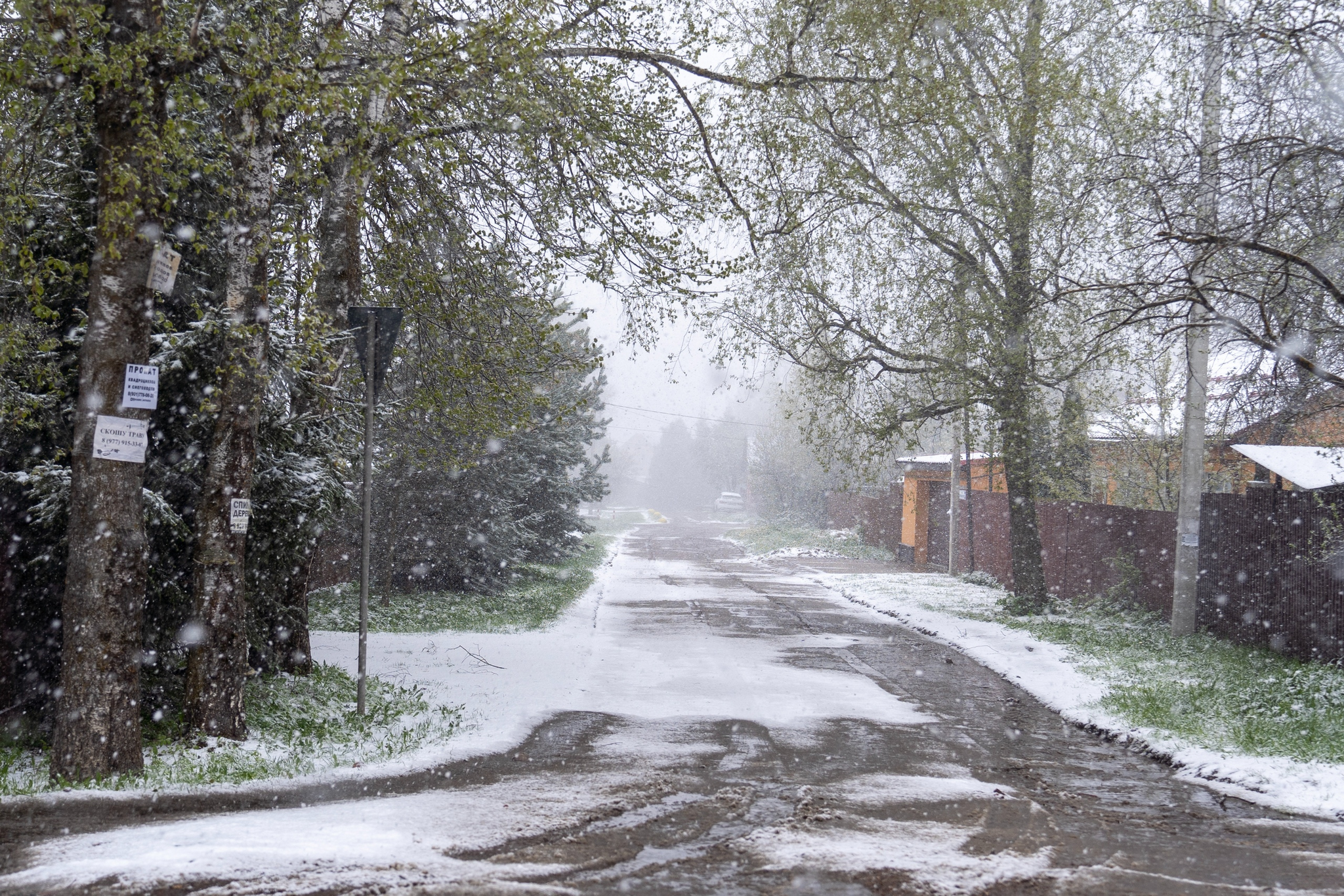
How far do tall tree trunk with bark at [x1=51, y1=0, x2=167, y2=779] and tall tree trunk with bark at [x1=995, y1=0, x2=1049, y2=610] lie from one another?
11854 millimetres

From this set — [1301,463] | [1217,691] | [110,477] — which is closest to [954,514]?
[1301,463]

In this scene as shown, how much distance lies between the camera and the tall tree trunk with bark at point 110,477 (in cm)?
616

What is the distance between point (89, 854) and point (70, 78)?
459cm

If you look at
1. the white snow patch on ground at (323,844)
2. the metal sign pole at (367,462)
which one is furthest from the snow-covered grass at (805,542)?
the white snow patch on ground at (323,844)

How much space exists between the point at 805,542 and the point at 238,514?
37029mm

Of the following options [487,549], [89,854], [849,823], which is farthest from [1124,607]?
[89,854]

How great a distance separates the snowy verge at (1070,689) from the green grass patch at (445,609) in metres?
6.12

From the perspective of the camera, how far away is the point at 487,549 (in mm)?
18594

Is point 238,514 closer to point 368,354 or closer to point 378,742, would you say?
point 368,354

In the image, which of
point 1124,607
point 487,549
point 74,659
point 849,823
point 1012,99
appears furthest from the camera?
point 487,549

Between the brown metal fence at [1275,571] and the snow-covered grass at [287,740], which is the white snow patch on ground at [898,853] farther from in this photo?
the brown metal fence at [1275,571]

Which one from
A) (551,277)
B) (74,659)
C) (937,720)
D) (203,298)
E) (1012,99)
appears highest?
(1012,99)

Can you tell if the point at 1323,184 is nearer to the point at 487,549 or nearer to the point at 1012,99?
the point at 1012,99

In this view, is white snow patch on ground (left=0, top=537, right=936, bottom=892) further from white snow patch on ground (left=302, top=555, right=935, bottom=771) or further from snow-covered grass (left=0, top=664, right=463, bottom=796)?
snow-covered grass (left=0, top=664, right=463, bottom=796)
